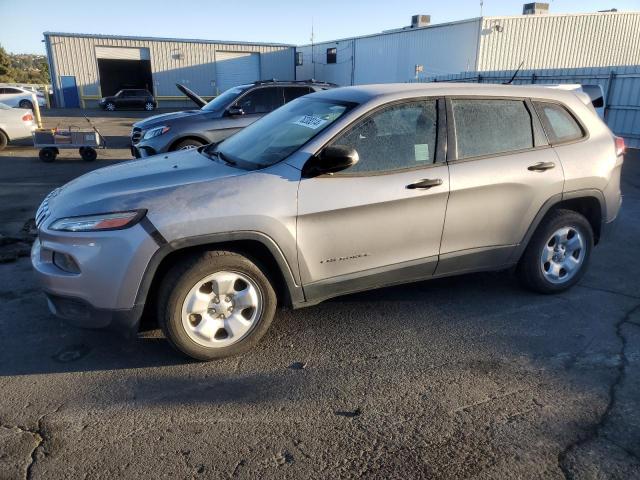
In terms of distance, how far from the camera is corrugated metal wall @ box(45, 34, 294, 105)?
34906mm

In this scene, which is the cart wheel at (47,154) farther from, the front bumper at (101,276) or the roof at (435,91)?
the front bumper at (101,276)

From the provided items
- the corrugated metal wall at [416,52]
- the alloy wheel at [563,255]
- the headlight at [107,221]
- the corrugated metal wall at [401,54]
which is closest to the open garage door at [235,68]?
the corrugated metal wall at [401,54]

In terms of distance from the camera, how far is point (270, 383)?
3088 millimetres

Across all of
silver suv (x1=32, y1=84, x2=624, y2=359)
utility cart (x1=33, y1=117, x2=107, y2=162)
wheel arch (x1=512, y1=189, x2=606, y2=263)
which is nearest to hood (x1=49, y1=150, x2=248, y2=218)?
silver suv (x1=32, y1=84, x2=624, y2=359)

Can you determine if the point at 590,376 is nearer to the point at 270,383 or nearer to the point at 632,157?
the point at 270,383

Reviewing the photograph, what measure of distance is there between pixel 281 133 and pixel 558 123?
235cm

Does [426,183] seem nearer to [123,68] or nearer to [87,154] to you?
[87,154]

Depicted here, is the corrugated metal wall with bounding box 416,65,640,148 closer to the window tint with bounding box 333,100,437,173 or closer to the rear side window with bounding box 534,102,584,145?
the rear side window with bounding box 534,102,584,145

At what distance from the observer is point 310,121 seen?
3.73 metres

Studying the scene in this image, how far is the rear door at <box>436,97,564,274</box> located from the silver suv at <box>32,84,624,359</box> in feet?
0.04

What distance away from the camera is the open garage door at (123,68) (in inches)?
1435

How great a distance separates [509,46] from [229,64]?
22.7 m

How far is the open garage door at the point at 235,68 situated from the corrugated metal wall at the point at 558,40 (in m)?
21.2

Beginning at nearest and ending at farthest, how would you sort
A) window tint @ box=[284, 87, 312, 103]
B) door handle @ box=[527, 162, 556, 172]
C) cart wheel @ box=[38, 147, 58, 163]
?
door handle @ box=[527, 162, 556, 172]
window tint @ box=[284, 87, 312, 103]
cart wheel @ box=[38, 147, 58, 163]
